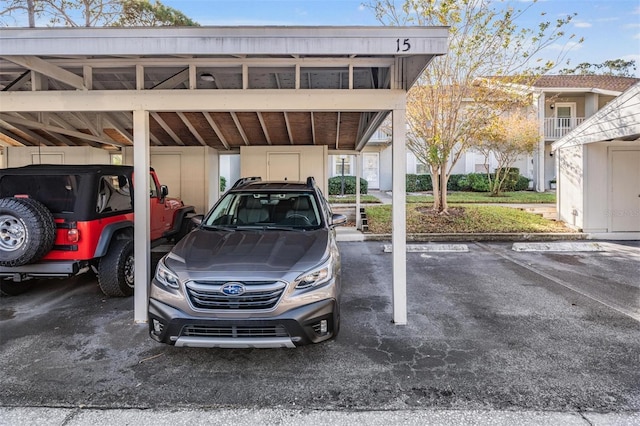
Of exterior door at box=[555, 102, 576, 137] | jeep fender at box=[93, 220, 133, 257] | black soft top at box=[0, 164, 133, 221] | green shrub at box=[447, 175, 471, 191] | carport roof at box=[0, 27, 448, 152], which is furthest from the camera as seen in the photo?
exterior door at box=[555, 102, 576, 137]

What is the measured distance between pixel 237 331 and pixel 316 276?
2.55ft

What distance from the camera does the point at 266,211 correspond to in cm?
452

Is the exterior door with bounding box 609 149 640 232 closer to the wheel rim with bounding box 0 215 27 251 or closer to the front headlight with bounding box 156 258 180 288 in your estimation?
the front headlight with bounding box 156 258 180 288

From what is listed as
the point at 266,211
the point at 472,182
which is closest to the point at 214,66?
the point at 266,211

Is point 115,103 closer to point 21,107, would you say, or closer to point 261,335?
point 21,107

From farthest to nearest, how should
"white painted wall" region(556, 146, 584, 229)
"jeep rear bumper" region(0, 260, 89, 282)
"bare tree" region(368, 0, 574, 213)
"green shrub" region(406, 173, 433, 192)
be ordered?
"green shrub" region(406, 173, 433, 192) < "white painted wall" region(556, 146, 584, 229) < "bare tree" region(368, 0, 574, 213) < "jeep rear bumper" region(0, 260, 89, 282)

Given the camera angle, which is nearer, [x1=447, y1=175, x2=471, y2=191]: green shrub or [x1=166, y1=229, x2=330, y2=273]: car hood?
[x1=166, y1=229, x2=330, y2=273]: car hood

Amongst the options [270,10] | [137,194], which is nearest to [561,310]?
[137,194]

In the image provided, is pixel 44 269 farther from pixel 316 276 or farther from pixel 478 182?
pixel 478 182

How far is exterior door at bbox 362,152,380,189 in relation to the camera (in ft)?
76.5

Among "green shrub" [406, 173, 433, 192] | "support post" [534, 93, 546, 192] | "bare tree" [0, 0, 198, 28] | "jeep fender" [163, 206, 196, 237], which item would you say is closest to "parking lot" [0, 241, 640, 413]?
"jeep fender" [163, 206, 196, 237]

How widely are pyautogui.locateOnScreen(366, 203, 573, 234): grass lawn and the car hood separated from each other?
6.66 m

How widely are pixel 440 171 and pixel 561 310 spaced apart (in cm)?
712

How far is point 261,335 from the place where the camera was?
9.92 feet
